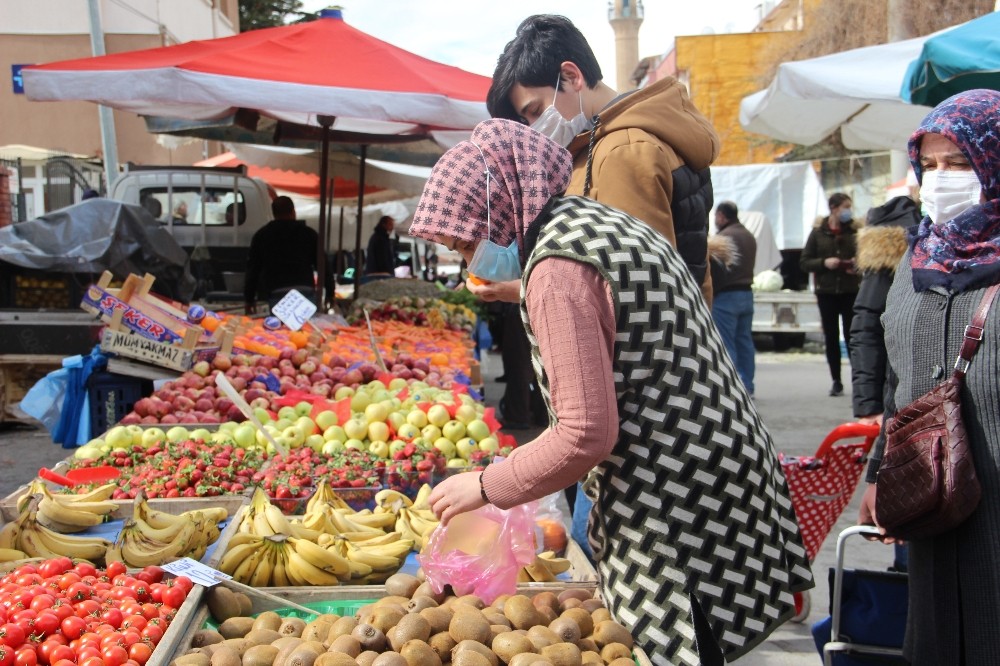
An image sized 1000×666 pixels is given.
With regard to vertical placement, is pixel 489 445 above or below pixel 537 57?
below

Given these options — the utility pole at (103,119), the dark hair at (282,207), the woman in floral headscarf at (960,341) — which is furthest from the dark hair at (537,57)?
the utility pole at (103,119)

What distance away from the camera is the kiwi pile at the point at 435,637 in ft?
6.66

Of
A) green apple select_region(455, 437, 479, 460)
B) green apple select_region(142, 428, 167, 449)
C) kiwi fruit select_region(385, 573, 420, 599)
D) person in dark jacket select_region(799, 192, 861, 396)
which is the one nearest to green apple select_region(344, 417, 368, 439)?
green apple select_region(455, 437, 479, 460)

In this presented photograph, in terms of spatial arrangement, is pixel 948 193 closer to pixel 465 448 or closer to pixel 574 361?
pixel 574 361

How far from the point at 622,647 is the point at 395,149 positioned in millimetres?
11485

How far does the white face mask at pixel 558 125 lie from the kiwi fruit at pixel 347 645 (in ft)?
4.62

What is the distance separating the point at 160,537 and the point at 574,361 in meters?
1.83

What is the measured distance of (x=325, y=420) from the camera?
14.9 ft

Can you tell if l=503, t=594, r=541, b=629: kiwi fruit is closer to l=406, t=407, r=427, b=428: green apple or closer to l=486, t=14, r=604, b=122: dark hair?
l=486, t=14, r=604, b=122: dark hair

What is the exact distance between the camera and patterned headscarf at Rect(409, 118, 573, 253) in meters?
1.94

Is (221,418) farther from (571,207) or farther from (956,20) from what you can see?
(956,20)

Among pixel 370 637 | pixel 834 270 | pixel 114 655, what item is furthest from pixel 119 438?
pixel 834 270

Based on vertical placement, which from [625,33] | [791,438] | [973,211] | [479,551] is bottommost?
[791,438]

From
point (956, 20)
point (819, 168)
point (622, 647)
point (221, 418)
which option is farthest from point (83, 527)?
point (819, 168)
